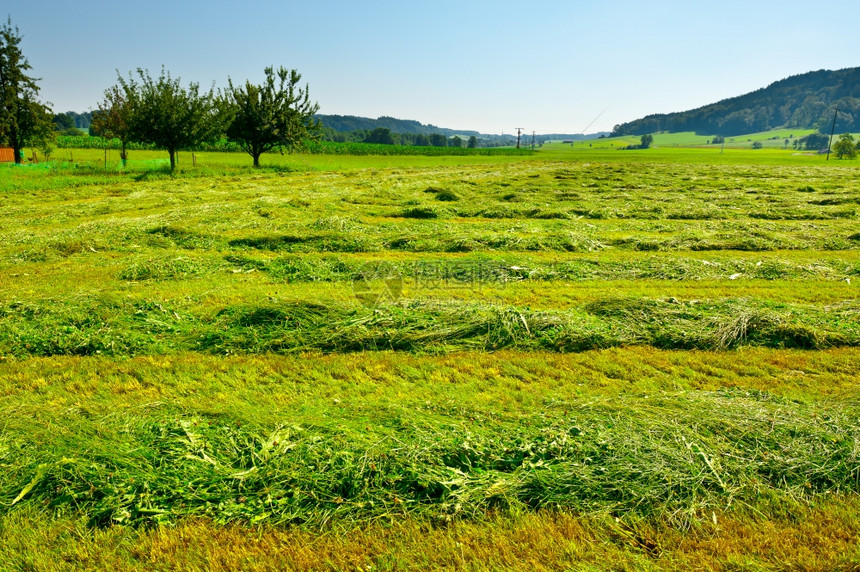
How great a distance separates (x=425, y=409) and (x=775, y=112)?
805ft

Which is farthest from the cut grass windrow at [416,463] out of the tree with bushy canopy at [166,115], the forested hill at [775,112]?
the forested hill at [775,112]

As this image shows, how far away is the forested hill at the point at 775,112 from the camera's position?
175500mm

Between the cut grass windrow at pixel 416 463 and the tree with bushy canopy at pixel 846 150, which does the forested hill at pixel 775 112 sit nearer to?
the tree with bushy canopy at pixel 846 150

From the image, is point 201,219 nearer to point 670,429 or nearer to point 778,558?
point 670,429

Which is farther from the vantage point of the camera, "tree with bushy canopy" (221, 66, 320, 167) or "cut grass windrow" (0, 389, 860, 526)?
"tree with bushy canopy" (221, 66, 320, 167)

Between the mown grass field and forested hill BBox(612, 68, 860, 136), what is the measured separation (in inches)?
7331

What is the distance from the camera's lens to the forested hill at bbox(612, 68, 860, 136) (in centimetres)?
17550

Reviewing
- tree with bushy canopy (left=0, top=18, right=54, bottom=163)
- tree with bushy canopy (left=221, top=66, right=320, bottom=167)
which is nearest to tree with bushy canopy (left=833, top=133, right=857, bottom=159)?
tree with bushy canopy (left=221, top=66, right=320, bottom=167)

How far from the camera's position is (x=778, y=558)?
8.89 feet

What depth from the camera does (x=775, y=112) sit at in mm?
189875

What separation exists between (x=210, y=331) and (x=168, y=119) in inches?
1072

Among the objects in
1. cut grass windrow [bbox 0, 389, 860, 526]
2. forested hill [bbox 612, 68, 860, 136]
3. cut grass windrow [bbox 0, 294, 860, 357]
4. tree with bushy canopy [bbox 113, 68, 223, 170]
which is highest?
forested hill [bbox 612, 68, 860, 136]

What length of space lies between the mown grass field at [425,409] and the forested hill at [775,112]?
186195mm

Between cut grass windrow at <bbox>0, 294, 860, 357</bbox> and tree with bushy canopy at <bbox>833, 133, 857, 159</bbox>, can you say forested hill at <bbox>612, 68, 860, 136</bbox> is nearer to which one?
tree with bushy canopy at <bbox>833, 133, 857, 159</bbox>
